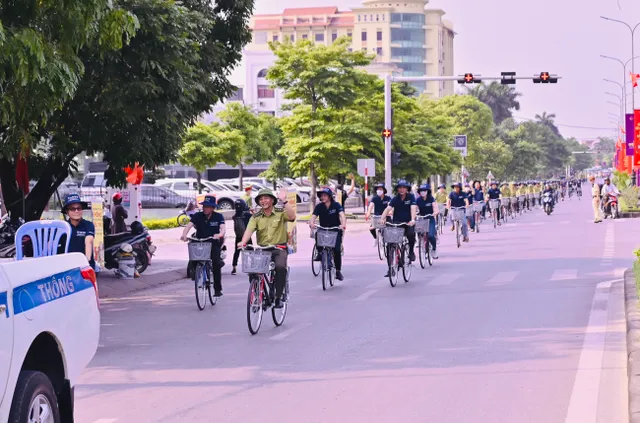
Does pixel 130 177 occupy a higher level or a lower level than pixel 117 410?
higher

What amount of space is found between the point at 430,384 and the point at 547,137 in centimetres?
Answer: 16897

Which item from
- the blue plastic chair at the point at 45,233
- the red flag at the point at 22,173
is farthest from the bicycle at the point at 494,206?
the blue plastic chair at the point at 45,233

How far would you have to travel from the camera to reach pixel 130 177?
24625mm

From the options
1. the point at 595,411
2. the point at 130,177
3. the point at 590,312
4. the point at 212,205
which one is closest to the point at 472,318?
the point at 590,312

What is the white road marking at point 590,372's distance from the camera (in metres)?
8.02

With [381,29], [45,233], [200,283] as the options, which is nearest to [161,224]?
[200,283]

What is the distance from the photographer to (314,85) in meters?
46.6

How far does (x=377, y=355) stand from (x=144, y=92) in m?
6.33

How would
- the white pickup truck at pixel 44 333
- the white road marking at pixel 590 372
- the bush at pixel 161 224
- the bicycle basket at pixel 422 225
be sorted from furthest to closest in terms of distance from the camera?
the bush at pixel 161 224 < the bicycle basket at pixel 422 225 < the white road marking at pixel 590 372 < the white pickup truck at pixel 44 333

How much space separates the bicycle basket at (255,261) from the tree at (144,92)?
2.85 meters

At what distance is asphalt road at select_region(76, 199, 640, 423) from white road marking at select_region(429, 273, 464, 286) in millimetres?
53

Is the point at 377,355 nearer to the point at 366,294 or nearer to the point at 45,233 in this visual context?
the point at 45,233

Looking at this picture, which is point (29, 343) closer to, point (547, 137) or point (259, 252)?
point (259, 252)

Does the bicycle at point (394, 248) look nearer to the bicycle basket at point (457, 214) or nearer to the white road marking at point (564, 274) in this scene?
the white road marking at point (564, 274)
